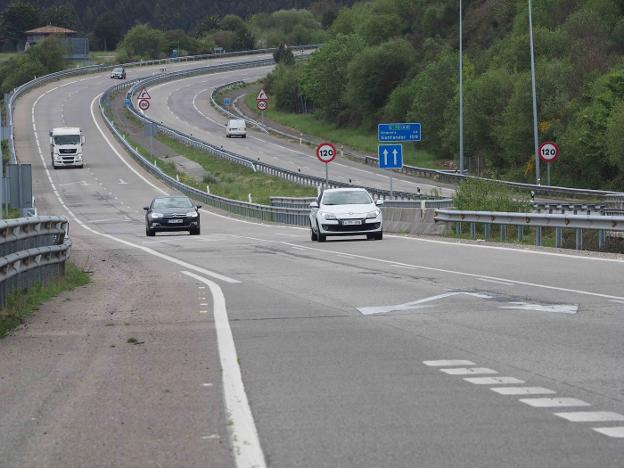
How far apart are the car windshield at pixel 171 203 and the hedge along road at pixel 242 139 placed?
20.1 m

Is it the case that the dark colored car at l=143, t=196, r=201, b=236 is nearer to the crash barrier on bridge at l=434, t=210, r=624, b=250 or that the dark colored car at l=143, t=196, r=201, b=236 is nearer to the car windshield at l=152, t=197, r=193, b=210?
the car windshield at l=152, t=197, r=193, b=210

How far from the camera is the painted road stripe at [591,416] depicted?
305 inches

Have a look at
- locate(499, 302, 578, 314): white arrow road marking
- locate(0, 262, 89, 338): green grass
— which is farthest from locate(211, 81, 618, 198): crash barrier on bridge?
locate(499, 302, 578, 314): white arrow road marking

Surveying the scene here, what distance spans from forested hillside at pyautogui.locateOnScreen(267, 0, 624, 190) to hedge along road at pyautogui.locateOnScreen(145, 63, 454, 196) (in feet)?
21.4

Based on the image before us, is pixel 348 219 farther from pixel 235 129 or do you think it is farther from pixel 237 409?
pixel 235 129

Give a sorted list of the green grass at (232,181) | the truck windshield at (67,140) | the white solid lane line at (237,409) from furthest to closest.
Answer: the truck windshield at (67,140), the green grass at (232,181), the white solid lane line at (237,409)

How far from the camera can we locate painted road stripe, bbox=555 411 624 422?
775 cm

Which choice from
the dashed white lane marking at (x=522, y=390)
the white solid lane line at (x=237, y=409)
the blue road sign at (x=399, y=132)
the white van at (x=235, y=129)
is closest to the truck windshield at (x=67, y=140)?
the white van at (x=235, y=129)

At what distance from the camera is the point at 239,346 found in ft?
39.0

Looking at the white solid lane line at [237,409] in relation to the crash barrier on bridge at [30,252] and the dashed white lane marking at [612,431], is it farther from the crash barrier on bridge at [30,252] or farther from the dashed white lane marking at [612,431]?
the crash barrier on bridge at [30,252]

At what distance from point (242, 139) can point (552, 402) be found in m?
115

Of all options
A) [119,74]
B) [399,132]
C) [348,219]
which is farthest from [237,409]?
[119,74]

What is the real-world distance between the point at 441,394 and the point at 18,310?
7.62 m

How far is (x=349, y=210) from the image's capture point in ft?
115
